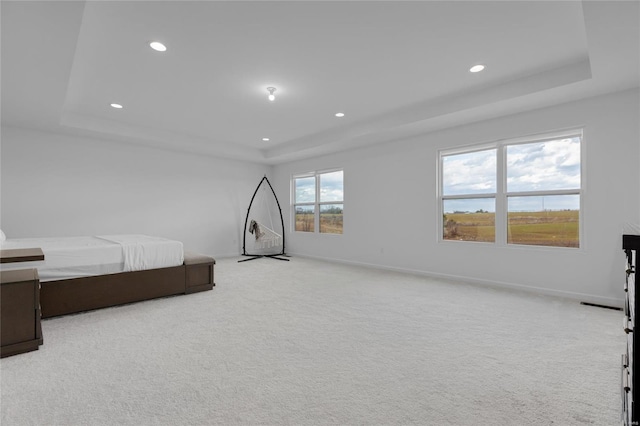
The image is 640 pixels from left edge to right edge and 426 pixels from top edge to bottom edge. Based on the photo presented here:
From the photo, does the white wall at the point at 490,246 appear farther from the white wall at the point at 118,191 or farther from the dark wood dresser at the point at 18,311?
the dark wood dresser at the point at 18,311

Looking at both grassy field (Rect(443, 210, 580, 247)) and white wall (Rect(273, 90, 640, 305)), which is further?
grassy field (Rect(443, 210, 580, 247))

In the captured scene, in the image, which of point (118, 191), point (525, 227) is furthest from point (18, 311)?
point (525, 227)

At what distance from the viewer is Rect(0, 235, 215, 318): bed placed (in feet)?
9.42

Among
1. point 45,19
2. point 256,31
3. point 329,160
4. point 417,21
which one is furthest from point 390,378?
point 329,160

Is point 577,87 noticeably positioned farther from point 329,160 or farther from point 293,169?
point 293,169

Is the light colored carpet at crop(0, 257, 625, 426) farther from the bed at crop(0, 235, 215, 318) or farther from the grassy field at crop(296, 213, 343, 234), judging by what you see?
the grassy field at crop(296, 213, 343, 234)

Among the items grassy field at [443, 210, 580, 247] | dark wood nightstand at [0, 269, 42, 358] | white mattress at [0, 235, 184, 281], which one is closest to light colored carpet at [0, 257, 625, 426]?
dark wood nightstand at [0, 269, 42, 358]

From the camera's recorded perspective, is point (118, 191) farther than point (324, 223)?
No

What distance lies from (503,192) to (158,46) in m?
4.52

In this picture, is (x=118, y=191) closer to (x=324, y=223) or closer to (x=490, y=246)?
(x=324, y=223)

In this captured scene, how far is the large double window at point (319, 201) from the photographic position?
6539mm

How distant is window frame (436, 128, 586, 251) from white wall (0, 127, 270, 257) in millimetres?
→ 4673

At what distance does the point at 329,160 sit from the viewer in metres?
6.51

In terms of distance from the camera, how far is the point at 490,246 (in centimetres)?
422
